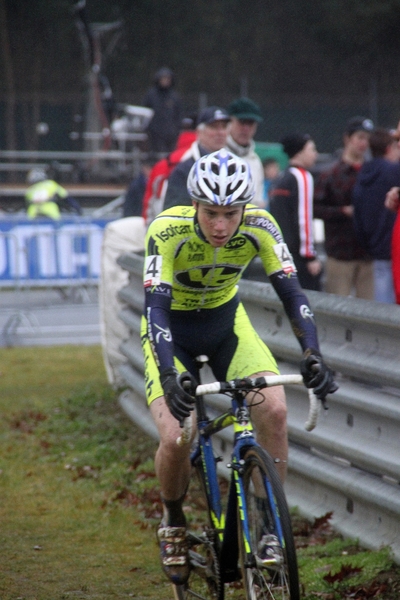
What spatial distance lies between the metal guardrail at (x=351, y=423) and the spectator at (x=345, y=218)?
9.11ft

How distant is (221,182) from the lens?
427 cm

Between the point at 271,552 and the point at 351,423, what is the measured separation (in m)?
1.69

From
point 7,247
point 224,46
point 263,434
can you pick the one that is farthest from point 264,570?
point 224,46

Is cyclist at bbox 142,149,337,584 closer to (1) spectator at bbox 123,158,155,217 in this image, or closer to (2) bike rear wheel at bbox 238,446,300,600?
(2) bike rear wheel at bbox 238,446,300,600

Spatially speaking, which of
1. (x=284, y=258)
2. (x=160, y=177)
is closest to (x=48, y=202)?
(x=160, y=177)

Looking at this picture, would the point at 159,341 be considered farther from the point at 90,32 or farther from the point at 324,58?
the point at 324,58

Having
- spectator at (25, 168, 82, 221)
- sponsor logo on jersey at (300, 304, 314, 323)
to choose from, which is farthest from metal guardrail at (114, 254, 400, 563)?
spectator at (25, 168, 82, 221)

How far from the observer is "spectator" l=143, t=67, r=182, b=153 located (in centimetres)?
1759

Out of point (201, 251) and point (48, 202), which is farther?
point (48, 202)

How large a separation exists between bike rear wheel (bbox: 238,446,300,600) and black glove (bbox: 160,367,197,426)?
34cm

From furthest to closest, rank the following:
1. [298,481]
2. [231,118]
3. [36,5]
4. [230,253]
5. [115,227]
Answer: [36,5] → [115,227] → [231,118] → [298,481] → [230,253]

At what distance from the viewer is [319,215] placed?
8.76 meters

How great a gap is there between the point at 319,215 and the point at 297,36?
110 feet

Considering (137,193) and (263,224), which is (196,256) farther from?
(137,193)
